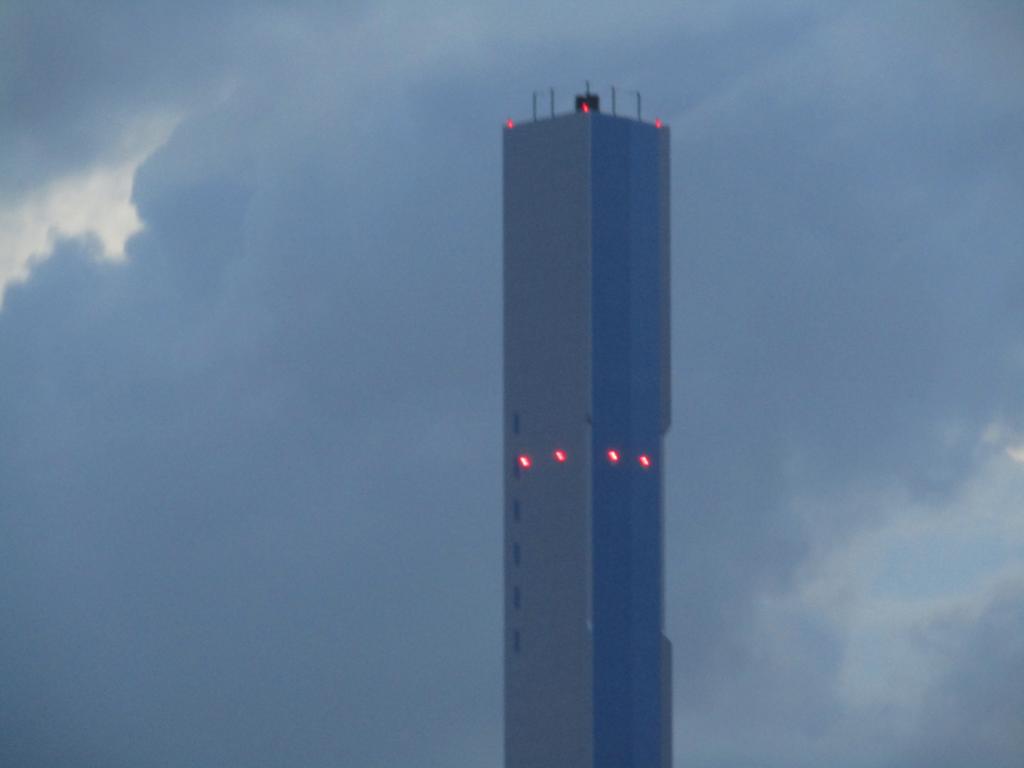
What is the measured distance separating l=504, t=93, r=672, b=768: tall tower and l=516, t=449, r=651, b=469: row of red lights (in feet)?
0.08

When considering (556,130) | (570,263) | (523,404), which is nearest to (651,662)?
(523,404)

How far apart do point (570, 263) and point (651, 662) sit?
4.99m

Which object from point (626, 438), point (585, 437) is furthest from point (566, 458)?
point (626, 438)

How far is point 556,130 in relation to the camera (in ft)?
53.6

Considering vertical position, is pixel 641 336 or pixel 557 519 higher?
pixel 641 336

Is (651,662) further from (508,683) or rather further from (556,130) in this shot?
(556,130)

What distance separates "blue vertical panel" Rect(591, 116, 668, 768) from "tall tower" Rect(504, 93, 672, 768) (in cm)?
2

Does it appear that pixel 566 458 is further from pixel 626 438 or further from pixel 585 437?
pixel 626 438

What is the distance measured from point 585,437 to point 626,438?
25.8 inches

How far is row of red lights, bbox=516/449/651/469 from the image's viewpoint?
53.6 ft

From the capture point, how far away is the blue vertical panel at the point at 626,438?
53.6ft

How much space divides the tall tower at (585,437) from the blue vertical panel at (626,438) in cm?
2

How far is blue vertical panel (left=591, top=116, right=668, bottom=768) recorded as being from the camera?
1633 centimetres

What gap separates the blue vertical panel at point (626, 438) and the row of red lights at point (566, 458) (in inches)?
2.4
